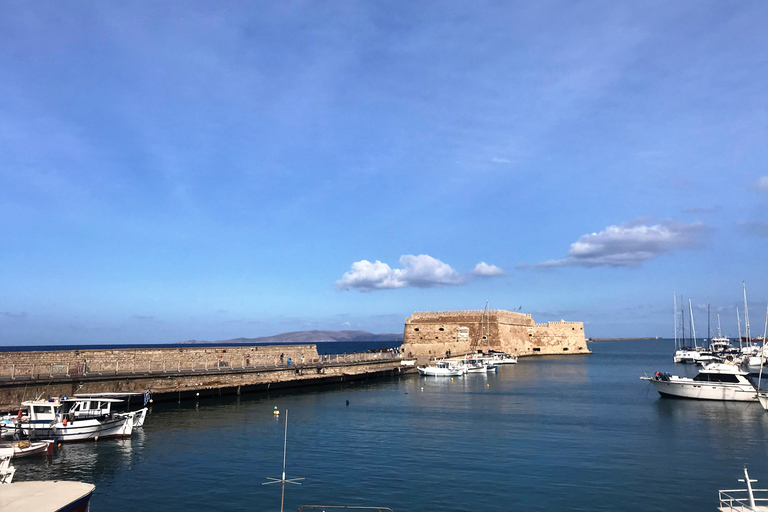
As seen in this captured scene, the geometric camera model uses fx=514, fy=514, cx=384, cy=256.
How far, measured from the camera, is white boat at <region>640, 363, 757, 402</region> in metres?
39.1

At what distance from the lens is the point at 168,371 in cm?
4053

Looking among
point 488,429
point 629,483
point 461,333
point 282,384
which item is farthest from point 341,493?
point 461,333

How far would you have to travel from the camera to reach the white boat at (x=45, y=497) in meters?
9.95

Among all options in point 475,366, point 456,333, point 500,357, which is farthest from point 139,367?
point 456,333

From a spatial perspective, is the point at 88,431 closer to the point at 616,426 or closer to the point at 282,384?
the point at 282,384

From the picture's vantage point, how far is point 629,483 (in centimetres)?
1894

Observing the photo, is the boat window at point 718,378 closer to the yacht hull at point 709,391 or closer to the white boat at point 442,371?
the yacht hull at point 709,391

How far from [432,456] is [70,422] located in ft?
60.1

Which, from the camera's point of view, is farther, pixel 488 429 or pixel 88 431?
pixel 488 429

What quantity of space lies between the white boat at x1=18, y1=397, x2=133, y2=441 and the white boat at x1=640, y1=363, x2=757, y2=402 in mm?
39487

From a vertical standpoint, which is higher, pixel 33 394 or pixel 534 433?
pixel 33 394

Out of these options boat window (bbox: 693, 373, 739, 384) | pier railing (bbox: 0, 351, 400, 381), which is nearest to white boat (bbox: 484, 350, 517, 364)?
pier railing (bbox: 0, 351, 400, 381)

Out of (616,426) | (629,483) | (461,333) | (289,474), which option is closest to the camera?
(629,483)

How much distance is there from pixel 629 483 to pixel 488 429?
11.3 meters
